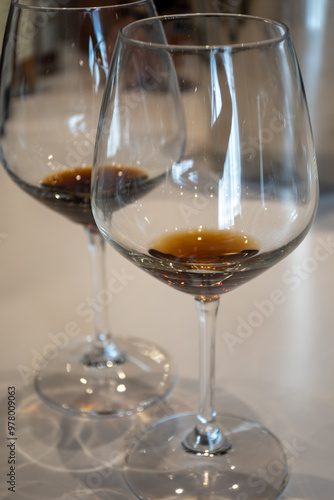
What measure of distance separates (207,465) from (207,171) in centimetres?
19

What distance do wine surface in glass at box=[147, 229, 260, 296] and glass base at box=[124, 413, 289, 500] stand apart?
0.12m

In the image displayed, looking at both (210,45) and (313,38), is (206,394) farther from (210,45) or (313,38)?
(313,38)

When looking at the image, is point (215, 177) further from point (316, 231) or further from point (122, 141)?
point (316, 231)

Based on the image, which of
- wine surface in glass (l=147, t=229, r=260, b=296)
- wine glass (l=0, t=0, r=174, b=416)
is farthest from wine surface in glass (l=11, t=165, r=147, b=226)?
wine surface in glass (l=147, t=229, r=260, b=296)

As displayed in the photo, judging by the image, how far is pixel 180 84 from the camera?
16.0 inches

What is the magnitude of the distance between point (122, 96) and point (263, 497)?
0.80ft

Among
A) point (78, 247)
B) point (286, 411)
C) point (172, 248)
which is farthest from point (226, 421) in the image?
point (78, 247)

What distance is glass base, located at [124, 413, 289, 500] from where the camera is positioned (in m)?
0.46

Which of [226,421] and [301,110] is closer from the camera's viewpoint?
[301,110]
